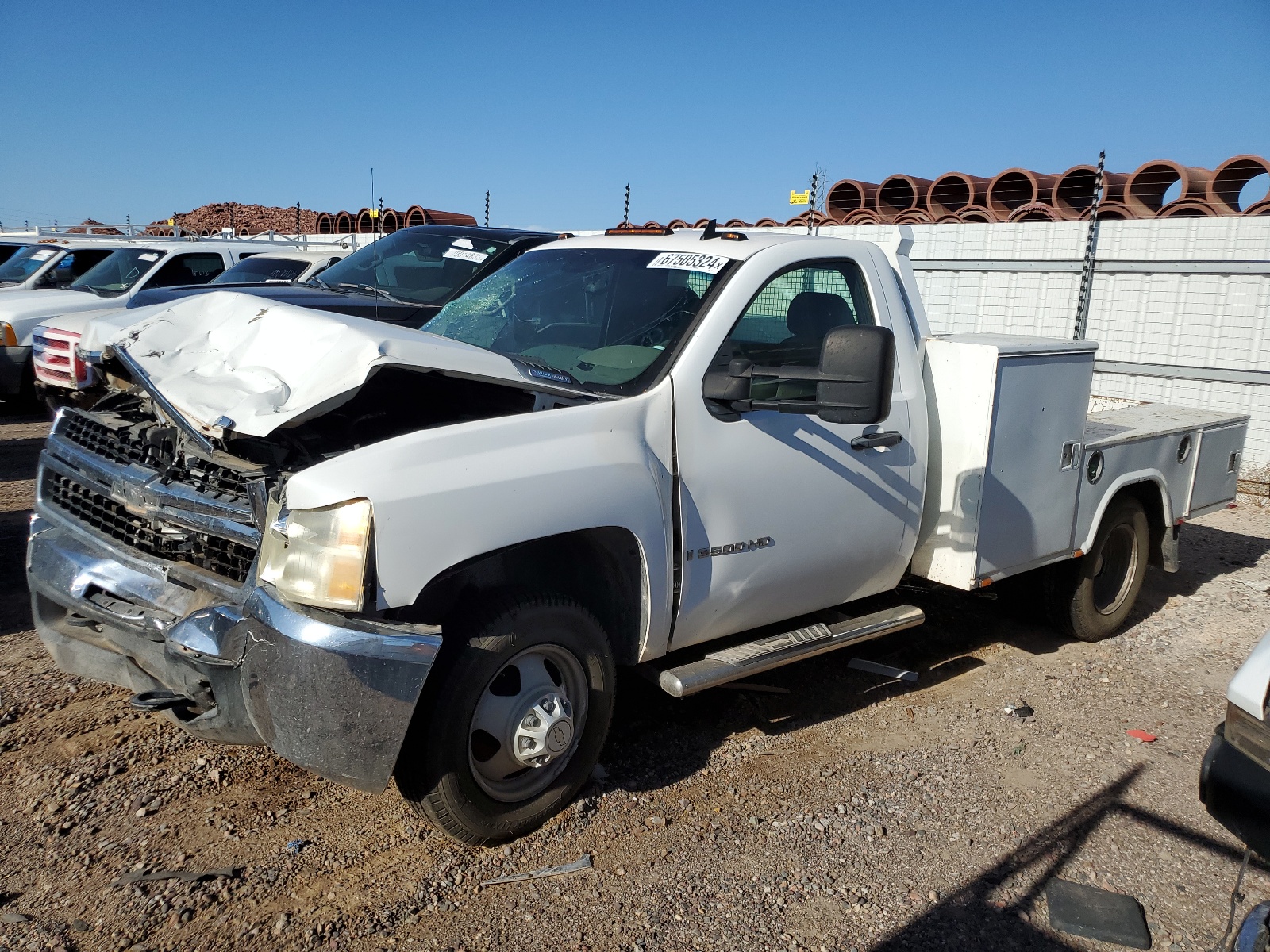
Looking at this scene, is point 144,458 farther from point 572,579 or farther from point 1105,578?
point 1105,578

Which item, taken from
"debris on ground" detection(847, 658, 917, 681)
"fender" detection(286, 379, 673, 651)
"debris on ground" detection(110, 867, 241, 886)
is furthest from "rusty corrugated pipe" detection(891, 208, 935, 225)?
"debris on ground" detection(110, 867, 241, 886)

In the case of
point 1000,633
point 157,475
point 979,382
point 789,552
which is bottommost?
point 1000,633

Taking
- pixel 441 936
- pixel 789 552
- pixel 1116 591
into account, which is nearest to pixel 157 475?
pixel 441 936

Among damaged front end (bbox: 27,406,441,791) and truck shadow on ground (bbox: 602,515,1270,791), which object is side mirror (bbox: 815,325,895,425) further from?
truck shadow on ground (bbox: 602,515,1270,791)

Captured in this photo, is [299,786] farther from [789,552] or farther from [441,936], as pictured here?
[789,552]

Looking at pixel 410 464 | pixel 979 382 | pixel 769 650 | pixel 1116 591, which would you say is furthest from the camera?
pixel 1116 591

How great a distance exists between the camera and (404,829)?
335cm

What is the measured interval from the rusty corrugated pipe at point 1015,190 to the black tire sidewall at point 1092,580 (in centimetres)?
836

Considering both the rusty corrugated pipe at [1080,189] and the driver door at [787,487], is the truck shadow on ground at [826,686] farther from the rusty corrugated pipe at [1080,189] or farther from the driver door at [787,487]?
the rusty corrugated pipe at [1080,189]

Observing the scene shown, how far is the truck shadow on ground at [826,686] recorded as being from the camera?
402 centimetres

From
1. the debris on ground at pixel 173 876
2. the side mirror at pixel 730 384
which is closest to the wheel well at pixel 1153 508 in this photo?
the side mirror at pixel 730 384

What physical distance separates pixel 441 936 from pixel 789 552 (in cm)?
182

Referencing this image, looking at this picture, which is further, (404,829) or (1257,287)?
(1257,287)

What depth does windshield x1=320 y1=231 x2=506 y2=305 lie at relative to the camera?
7496mm
